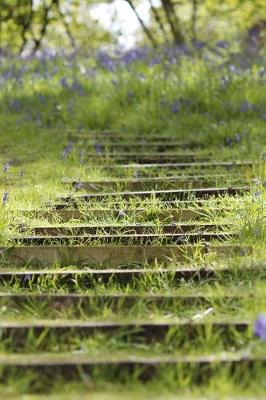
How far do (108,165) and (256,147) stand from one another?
1458mm

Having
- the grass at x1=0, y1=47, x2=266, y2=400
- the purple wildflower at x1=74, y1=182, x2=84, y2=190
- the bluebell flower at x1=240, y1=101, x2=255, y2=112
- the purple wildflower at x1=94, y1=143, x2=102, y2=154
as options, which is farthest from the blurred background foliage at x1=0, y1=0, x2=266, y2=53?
the purple wildflower at x1=74, y1=182, x2=84, y2=190

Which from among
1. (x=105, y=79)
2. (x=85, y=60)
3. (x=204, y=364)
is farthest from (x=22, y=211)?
(x=85, y=60)

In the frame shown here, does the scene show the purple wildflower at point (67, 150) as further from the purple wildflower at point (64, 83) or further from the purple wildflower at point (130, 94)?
the purple wildflower at point (64, 83)

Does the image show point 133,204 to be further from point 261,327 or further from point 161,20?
point 161,20

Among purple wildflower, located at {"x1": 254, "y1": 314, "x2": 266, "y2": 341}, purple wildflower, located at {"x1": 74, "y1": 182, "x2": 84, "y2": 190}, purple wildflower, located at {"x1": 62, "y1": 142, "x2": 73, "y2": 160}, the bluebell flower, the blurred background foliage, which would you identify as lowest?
purple wildflower, located at {"x1": 254, "y1": 314, "x2": 266, "y2": 341}

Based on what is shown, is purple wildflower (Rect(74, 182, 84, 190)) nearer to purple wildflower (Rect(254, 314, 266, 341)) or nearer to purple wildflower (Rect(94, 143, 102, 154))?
purple wildflower (Rect(94, 143, 102, 154))

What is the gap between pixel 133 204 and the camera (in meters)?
4.42

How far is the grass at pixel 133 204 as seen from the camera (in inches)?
89.7

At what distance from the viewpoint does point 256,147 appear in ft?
21.2

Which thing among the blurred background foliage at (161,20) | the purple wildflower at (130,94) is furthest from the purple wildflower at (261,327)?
the blurred background foliage at (161,20)

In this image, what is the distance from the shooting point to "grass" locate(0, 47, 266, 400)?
2279mm

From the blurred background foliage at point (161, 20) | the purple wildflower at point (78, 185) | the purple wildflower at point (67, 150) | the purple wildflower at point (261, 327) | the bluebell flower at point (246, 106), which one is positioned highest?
the blurred background foliage at point (161, 20)

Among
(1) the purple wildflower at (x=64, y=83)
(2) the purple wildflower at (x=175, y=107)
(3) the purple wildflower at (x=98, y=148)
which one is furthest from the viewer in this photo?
(1) the purple wildflower at (x=64, y=83)

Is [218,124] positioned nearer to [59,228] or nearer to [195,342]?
[59,228]
